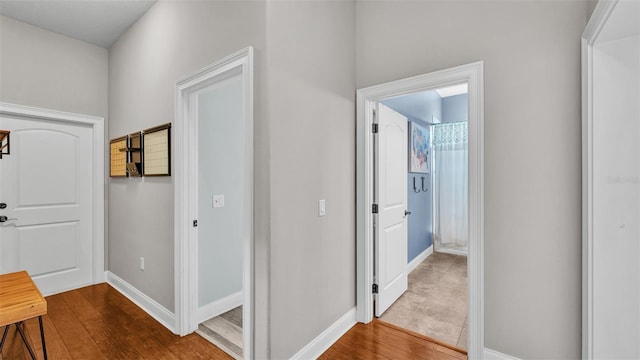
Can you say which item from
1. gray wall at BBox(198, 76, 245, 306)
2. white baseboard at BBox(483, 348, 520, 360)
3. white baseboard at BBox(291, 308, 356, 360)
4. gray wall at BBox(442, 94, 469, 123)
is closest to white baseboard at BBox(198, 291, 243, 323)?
gray wall at BBox(198, 76, 245, 306)

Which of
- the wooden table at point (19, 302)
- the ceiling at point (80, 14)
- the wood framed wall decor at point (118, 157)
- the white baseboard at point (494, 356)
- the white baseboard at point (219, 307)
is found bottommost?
the white baseboard at point (219, 307)

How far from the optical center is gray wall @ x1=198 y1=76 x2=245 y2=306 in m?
2.46

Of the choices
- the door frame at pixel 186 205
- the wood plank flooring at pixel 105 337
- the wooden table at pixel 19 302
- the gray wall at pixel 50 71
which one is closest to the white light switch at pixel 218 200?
the door frame at pixel 186 205

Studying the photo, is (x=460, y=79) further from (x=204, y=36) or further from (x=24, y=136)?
(x=24, y=136)

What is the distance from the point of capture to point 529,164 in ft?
5.53

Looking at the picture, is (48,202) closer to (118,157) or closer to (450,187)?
A: (118,157)

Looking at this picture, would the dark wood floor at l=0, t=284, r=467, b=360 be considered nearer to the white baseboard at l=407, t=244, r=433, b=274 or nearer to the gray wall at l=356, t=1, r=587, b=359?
the gray wall at l=356, t=1, r=587, b=359

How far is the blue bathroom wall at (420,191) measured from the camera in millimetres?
3754

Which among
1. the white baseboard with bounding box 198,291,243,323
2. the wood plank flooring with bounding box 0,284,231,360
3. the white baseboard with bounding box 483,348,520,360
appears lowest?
the wood plank flooring with bounding box 0,284,231,360

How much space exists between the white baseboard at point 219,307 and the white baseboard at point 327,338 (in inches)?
41.4

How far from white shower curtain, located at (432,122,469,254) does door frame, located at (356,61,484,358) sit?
2.90 m

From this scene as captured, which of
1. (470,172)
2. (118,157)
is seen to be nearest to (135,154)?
(118,157)

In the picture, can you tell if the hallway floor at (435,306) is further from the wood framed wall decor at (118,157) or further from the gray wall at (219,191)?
the wood framed wall decor at (118,157)

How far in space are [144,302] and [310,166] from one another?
6.92ft
